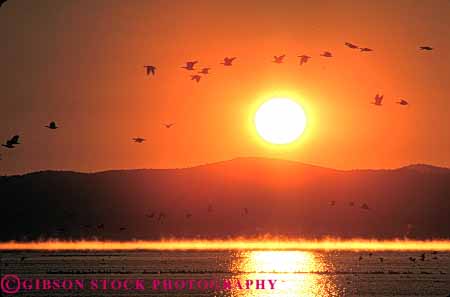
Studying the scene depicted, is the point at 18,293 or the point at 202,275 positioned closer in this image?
the point at 18,293

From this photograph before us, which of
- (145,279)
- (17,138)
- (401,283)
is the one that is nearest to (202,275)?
(145,279)

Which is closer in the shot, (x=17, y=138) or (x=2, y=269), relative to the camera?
(x=17, y=138)

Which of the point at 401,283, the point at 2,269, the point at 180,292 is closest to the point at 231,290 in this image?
the point at 180,292

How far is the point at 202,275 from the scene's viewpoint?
16712 centimetres

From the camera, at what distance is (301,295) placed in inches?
5123

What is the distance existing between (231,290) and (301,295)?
9.43 meters

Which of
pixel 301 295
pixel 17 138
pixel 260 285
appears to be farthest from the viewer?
pixel 260 285

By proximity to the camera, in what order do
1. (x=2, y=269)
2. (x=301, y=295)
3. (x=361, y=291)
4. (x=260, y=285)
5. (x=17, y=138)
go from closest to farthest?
(x=17, y=138) → (x=301, y=295) → (x=361, y=291) → (x=260, y=285) → (x=2, y=269)

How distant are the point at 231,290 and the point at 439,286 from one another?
30448 millimetres

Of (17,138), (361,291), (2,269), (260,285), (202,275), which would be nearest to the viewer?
(17,138)

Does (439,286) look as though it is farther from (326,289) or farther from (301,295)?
(301,295)

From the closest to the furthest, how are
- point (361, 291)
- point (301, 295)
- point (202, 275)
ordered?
point (301, 295) < point (361, 291) < point (202, 275)

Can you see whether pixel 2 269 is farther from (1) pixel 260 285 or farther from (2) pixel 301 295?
(2) pixel 301 295

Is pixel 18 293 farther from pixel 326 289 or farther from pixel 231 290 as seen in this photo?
pixel 326 289
